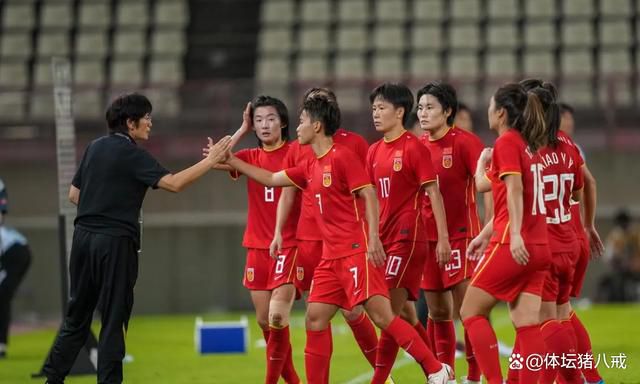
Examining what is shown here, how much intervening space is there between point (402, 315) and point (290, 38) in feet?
51.6

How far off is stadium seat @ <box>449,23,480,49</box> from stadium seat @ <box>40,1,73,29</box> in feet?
25.5

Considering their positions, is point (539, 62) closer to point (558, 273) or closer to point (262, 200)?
point (262, 200)

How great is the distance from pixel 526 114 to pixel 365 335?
2.29 m

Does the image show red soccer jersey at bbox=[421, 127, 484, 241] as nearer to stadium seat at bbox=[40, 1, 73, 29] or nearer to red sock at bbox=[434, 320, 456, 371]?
red sock at bbox=[434, 320, 456, 371]

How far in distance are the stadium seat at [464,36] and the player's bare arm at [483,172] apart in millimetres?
15747

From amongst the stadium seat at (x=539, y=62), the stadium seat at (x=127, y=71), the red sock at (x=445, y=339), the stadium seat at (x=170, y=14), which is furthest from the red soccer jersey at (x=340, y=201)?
the stadium seat at (x=170, y=14)

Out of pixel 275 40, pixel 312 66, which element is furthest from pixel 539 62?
pixel 275 40

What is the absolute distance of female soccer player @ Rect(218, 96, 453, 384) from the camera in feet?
27.6

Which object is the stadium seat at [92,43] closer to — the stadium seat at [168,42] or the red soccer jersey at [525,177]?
the stadium seat at [168,42]

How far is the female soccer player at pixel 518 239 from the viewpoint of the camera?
7.78 metres

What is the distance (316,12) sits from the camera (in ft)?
81.9

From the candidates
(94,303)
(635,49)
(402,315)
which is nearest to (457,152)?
(402,315)

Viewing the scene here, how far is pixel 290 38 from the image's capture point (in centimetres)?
2477

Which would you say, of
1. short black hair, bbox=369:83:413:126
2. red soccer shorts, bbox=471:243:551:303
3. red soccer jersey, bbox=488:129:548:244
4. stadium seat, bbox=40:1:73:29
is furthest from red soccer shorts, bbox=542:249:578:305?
stadium seat, bbox=40:1:73:29
